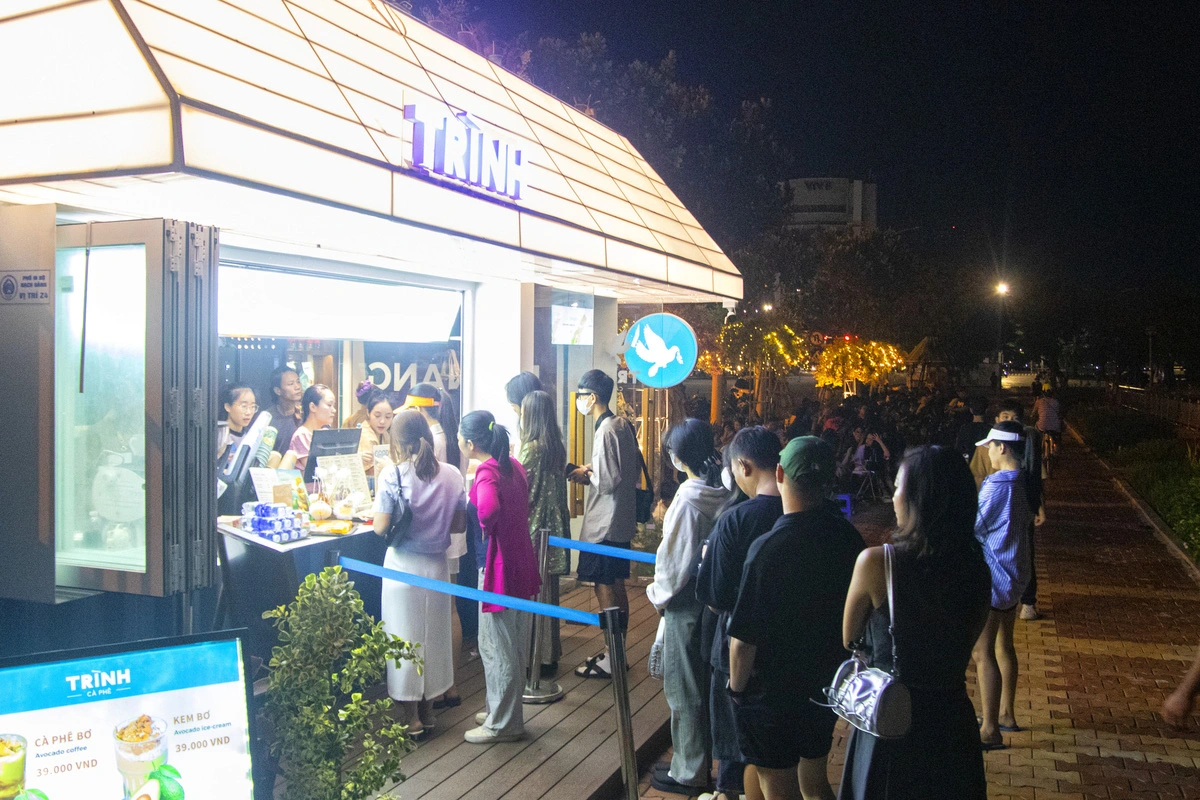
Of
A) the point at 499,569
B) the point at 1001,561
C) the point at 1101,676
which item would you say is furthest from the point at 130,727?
the point at 1101,676

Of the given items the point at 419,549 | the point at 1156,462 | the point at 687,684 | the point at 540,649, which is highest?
the point at 419,549

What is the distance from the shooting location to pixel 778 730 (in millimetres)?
4215

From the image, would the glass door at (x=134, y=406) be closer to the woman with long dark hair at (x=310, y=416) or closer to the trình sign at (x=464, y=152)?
the trình sign at (x=464, y=152)

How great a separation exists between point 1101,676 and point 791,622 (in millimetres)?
5707

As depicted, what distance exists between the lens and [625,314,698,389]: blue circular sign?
32.7 feet

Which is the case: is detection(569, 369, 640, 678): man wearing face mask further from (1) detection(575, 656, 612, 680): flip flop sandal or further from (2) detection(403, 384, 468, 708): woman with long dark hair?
(2) detection(403, 384, 468, 708): woman with long dark hair

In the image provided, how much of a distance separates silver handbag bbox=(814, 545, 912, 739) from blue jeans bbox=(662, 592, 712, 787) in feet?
5.63

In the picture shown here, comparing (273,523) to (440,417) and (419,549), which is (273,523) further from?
(440,417)

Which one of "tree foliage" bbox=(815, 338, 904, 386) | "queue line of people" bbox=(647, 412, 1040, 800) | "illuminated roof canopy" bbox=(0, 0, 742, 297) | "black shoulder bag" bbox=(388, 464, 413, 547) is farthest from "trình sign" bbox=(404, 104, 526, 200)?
"tree foliage" bbox=(815, 338, 904, 386)

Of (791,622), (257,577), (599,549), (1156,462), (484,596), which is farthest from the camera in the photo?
(1156,462)

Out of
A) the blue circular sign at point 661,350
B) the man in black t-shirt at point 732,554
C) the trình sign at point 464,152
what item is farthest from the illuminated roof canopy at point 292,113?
the man in black t-shirt at point 732,554

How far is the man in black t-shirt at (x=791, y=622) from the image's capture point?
13.5 ft

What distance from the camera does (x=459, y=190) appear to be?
21.3 feet

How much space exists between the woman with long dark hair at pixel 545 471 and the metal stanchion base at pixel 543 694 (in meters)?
0.16
